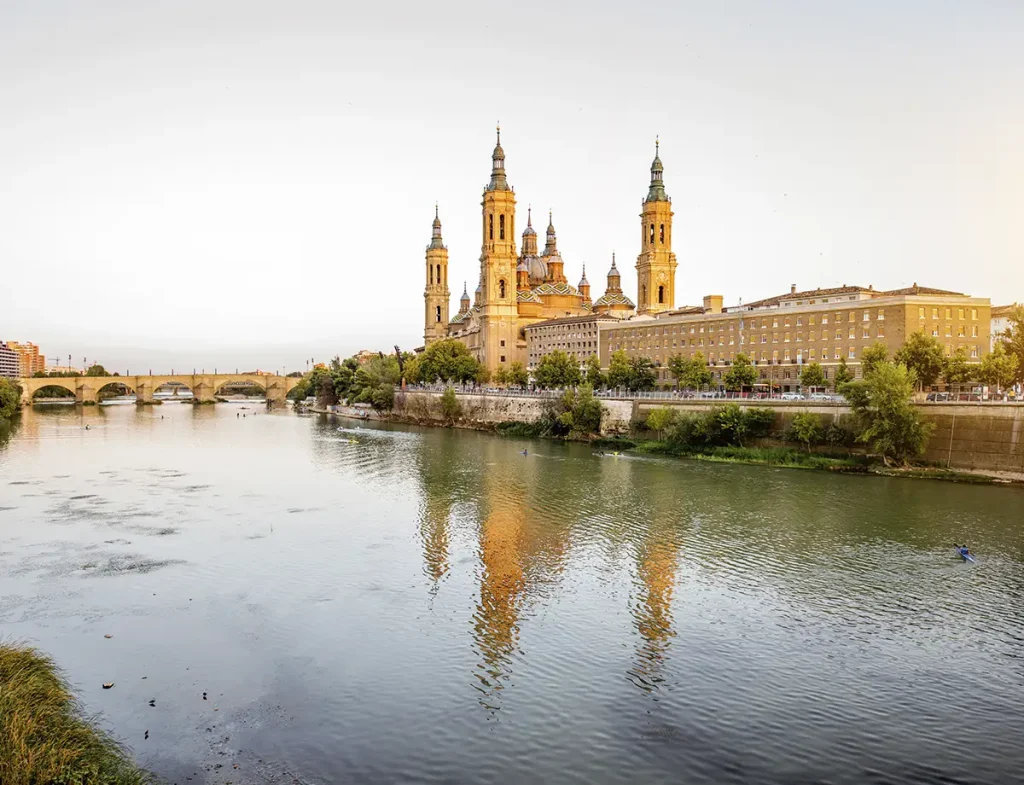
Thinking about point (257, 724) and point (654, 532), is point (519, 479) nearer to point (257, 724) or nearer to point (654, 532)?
point (654, 532)

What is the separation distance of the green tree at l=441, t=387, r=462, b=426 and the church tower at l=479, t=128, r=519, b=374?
23341mm

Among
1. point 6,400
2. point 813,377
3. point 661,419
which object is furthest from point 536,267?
point 661,419

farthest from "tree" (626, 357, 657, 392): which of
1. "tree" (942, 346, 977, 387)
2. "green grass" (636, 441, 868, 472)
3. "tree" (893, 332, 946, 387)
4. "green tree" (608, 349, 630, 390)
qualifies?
"tree" (942, 346, 977, 387)

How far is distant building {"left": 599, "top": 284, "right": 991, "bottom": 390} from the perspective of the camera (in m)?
58.5

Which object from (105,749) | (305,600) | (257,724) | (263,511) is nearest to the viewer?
(105,749)

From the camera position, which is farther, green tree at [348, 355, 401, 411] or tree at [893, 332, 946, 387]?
green tree at [348, 355, 401, 411]

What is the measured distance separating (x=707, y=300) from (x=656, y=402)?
27624 millimetres

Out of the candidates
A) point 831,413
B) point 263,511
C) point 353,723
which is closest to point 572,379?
point 831,413

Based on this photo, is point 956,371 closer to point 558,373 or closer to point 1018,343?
point 1018,343

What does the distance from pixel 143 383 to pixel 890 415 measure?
12308cm

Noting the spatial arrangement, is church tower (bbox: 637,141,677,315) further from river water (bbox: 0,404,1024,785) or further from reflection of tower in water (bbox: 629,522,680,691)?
reflection of tower in water (bbox: 629,522,680,691)

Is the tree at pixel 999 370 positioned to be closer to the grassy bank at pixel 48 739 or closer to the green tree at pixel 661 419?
the green tree at pixel 661 419

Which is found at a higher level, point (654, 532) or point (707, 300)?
point (707, 300)

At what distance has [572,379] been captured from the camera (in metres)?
75.0
